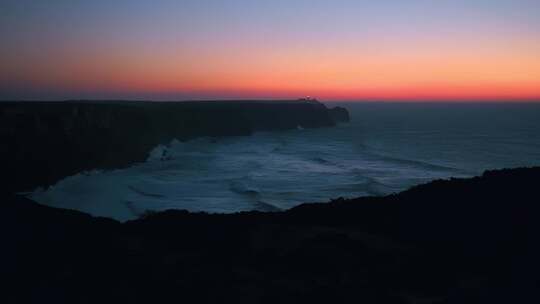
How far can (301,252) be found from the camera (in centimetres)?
1412

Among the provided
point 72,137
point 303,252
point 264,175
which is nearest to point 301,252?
point 303,252

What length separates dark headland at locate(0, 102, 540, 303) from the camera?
1186cm

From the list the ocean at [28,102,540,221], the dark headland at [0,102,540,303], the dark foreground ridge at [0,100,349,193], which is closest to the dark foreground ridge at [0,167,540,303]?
the dark headland at [0,102,540,303]

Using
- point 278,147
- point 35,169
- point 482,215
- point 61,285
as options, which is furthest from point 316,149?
point 61,285

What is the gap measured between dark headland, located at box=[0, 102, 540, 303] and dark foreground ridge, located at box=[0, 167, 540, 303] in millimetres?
33

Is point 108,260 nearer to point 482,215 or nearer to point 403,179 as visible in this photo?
point 482,215

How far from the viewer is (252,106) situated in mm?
120688

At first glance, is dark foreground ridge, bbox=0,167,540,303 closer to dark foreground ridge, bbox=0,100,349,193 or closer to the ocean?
the ocean

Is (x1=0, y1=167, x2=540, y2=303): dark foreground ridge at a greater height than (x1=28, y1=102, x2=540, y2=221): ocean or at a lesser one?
greater

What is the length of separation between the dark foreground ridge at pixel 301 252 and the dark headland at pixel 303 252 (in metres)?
0.03

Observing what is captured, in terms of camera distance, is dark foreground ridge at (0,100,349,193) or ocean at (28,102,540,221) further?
dark foreground ridge at (0,100,349,193)

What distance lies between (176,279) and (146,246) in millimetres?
2500

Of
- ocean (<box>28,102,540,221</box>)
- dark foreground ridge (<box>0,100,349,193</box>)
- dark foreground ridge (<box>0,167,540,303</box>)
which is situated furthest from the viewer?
dark foreground ridge (<box>0,100,349,193</box>)

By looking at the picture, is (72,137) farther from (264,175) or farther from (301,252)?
(301,252)
